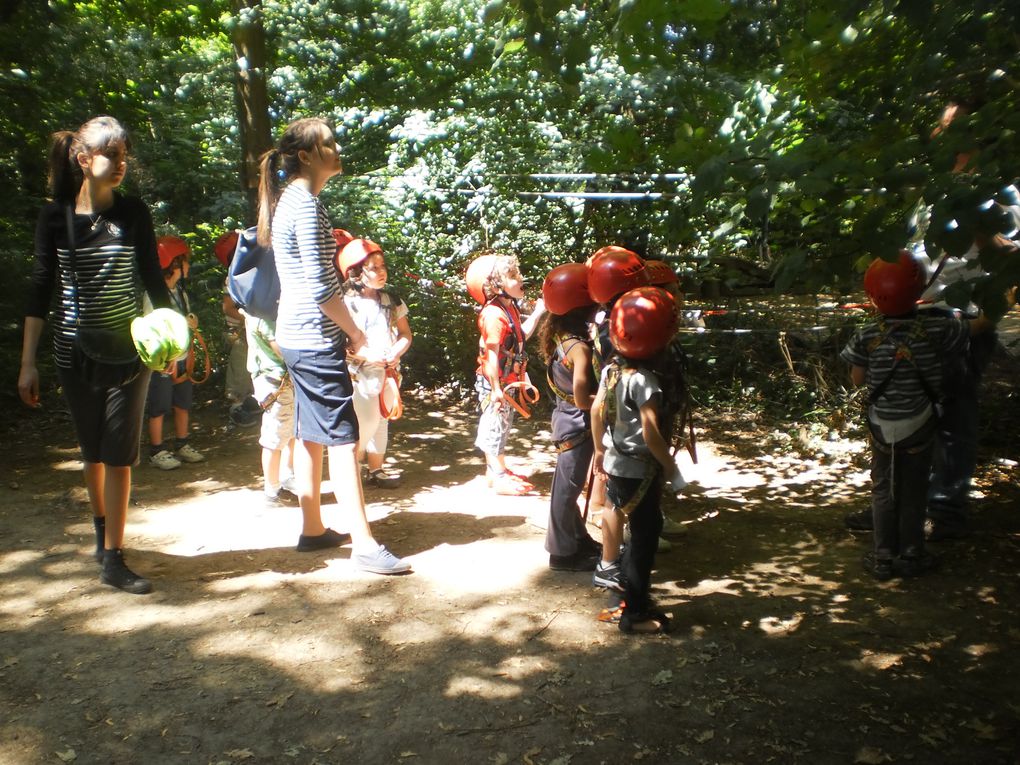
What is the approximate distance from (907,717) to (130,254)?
3.80 metres

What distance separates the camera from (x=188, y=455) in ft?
23.3

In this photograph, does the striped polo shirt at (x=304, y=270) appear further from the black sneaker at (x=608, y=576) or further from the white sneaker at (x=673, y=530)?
the white sneaker at (x=673, y=530)

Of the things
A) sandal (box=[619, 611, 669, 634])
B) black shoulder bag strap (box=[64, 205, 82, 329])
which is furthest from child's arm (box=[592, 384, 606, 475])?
black shoulder bag strap (box=[64, 205, 82, 329])

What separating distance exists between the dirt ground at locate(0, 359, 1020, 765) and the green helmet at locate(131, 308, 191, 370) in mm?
1152

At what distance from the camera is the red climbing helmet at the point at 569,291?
457cm

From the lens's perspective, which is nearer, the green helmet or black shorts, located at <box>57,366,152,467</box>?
the green helmet

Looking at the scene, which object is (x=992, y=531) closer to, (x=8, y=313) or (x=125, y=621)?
(x=125, y=621)

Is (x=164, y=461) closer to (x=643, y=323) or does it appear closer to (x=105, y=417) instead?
(x=105, y=417)

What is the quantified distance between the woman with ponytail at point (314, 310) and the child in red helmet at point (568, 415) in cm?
82

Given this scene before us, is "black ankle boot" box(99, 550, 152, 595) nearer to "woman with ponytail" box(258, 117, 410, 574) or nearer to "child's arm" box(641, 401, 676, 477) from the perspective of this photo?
"woman with ponytail" box(258, 117, 410, 574)

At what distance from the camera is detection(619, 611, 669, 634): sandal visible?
3975 mm

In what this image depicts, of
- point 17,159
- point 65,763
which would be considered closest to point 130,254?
point 65,763

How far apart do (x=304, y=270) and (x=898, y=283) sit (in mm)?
2939

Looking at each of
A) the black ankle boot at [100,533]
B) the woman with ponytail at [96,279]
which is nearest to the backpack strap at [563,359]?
the woman with ponytail at [96,279]
